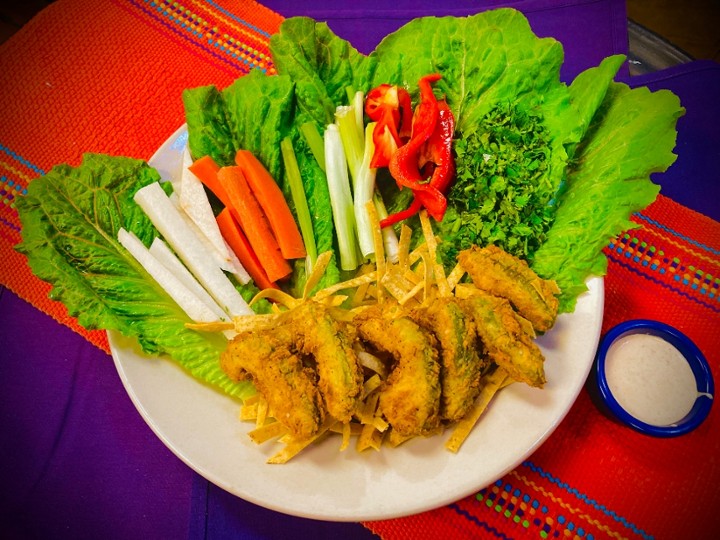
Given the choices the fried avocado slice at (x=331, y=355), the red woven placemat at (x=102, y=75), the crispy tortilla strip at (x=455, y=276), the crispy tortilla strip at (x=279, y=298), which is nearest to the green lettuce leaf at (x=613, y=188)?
the crispy tortilla strip at (x=455, y=276)

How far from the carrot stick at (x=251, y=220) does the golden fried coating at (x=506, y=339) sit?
0.99 m

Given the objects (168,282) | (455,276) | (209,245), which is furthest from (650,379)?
(168,282)

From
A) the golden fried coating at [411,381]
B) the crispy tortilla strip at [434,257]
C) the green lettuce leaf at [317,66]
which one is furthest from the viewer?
the green lettuce leaf at [317,66]

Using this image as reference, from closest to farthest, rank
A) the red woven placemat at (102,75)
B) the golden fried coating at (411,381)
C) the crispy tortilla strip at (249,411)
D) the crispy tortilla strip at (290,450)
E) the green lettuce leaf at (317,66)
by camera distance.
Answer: the golden fried coating at (411,381) → the crispy tortilla strip at (290,450) → the crispy tortilla strip at (249,411) → the green lettuce leaf at (317,66) → the red woven placemat at (102,75)

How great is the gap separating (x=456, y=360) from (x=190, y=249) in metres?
Result: 1.38

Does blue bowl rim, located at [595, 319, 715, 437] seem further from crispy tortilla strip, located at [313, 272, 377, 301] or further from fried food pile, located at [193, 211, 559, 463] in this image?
crispy tortilla strip, located at [313, 272, 377, 301]

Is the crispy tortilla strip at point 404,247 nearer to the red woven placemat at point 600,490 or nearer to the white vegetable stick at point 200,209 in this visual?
the white vegetable stick at point 200,209

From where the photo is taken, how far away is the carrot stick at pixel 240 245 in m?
2.62

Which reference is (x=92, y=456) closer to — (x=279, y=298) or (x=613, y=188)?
(x=279, y=298)

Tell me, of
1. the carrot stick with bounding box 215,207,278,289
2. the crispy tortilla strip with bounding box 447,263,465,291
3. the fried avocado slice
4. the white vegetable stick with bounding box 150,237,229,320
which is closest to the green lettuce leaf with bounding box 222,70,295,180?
the carrot stick with bounding box 215,207,278,289

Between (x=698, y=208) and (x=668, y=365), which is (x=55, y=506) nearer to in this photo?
(x=668, y=365)

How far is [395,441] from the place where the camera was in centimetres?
216

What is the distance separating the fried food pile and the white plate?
82 mm

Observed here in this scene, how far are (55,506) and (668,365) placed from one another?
317 cm
